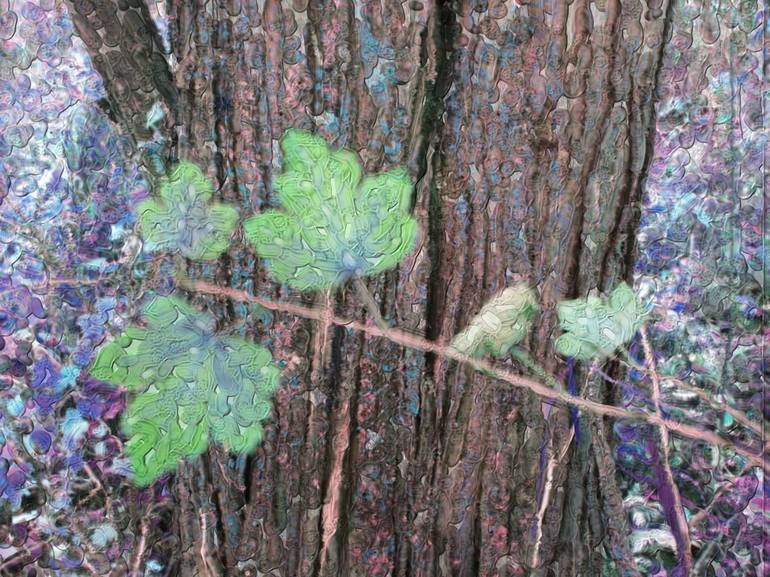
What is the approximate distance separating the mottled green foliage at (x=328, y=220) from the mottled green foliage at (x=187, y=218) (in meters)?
0.03

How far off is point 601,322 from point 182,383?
19.3 inches

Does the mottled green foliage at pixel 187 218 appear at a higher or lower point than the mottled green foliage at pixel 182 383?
higher

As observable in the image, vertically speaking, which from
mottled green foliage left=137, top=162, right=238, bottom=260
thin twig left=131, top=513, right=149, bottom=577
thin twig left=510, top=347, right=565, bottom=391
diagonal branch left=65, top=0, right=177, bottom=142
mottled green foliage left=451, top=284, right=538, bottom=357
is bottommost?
thin twig left=131, top=513, right=149, bottom=577

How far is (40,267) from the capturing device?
2.47 feet

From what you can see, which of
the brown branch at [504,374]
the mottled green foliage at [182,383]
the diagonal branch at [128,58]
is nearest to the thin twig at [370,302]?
the brown branch at [504,374]

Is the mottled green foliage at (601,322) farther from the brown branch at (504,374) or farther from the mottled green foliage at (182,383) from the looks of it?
the mottled green foliage at (182,383)

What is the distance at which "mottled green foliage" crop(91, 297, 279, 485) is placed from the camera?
2.49 ft

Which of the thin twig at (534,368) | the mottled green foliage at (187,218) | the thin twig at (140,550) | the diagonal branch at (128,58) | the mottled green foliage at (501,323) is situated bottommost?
the thin twig at (140,550)

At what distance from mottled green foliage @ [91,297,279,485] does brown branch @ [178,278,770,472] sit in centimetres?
6

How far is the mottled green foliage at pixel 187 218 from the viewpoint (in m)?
0.76

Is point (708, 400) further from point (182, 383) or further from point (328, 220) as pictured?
point (182, 383)

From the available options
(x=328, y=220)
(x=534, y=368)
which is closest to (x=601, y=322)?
(x=534, y=368)

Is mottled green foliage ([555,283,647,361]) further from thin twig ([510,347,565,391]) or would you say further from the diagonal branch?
the diagonal branch

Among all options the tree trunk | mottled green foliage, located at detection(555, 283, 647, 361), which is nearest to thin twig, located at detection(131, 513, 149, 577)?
the tree trunk
